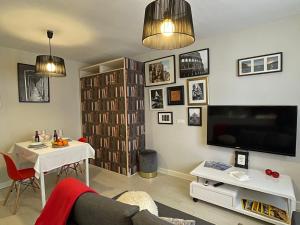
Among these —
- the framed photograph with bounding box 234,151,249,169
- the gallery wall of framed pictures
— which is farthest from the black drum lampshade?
the framed photograph with bounding box 234,151,249,169

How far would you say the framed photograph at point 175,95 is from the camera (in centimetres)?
327

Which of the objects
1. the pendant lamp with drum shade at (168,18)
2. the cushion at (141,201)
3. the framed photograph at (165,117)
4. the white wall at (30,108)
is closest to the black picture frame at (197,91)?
the framed photograph at (165,117)

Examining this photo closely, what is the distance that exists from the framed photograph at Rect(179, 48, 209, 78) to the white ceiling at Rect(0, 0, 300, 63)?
0.99ft

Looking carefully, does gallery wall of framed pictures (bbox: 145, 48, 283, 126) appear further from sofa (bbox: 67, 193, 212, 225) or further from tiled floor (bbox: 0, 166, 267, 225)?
sofa (bbox: 67, 193, 212, 225)

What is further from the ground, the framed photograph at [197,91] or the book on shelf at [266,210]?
the framed photograph at [197,91]

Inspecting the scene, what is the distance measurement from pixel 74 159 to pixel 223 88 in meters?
2.57

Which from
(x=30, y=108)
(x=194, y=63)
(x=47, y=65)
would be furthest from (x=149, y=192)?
(x=30, y=108)

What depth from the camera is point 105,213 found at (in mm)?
1043

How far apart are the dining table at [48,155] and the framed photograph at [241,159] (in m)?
2.29

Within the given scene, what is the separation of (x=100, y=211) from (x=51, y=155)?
1.71 m

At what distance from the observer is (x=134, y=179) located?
11.1 feet

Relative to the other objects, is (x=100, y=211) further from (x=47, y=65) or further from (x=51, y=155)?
(x=47, y=65)

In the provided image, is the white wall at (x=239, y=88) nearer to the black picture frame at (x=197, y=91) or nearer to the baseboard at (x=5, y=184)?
the black picture frame at (x=197, y=91)

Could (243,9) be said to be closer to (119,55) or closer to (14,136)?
(119,55)
